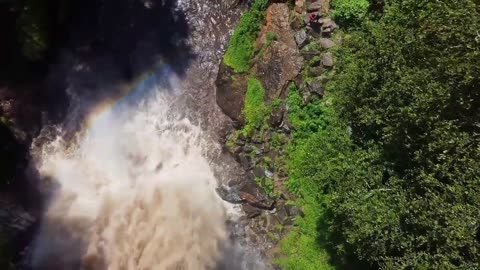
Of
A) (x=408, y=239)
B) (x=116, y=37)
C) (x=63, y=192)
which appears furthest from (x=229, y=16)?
(x=408, y=239)

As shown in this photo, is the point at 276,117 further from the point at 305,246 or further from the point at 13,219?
the point at 13,219

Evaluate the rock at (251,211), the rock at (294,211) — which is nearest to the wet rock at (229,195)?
the rock at (251,211)

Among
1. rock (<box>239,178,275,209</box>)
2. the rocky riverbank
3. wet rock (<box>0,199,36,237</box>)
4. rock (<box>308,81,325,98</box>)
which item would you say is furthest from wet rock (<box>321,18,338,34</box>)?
wet rock (<box>0,199,36,237</box>)

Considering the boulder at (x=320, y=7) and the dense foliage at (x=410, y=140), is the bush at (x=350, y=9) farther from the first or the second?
the dense foliage at (x=410, y=140)

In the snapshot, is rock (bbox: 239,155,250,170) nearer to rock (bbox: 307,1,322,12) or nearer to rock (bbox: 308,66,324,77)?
rock (bbox: 308,66,324,77)

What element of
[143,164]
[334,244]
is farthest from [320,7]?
[143,164]
